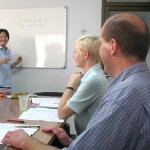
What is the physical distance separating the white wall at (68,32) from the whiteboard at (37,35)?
0.25 ft

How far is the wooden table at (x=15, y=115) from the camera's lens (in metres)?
1.32

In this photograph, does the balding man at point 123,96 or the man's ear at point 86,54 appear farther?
the man's ear at point 86,54

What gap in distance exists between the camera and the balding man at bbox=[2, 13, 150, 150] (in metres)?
0.83

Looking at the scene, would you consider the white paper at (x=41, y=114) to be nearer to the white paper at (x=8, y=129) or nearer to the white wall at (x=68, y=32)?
the white paper at (x=8, y=129)

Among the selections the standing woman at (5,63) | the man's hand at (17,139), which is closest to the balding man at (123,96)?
the man's hand at (17,139)

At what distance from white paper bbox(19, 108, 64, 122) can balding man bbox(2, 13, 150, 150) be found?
746 mm

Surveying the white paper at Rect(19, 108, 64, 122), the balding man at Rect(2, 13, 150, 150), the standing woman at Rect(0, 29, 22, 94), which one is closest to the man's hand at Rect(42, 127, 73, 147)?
the white paper at Rect(19, 108, 64, 122)

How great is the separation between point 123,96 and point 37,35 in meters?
3.15

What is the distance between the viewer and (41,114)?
1.74m

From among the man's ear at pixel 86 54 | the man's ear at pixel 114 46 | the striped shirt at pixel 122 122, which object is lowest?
the striped shirt at pixel 122 122

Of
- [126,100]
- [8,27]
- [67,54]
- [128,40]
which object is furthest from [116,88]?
[8,27]

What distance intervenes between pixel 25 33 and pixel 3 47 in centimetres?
40

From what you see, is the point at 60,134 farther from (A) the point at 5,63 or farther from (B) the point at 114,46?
(A) the point at 5,63

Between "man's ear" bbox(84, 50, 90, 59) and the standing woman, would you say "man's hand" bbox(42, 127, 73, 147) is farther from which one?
the standing woman
